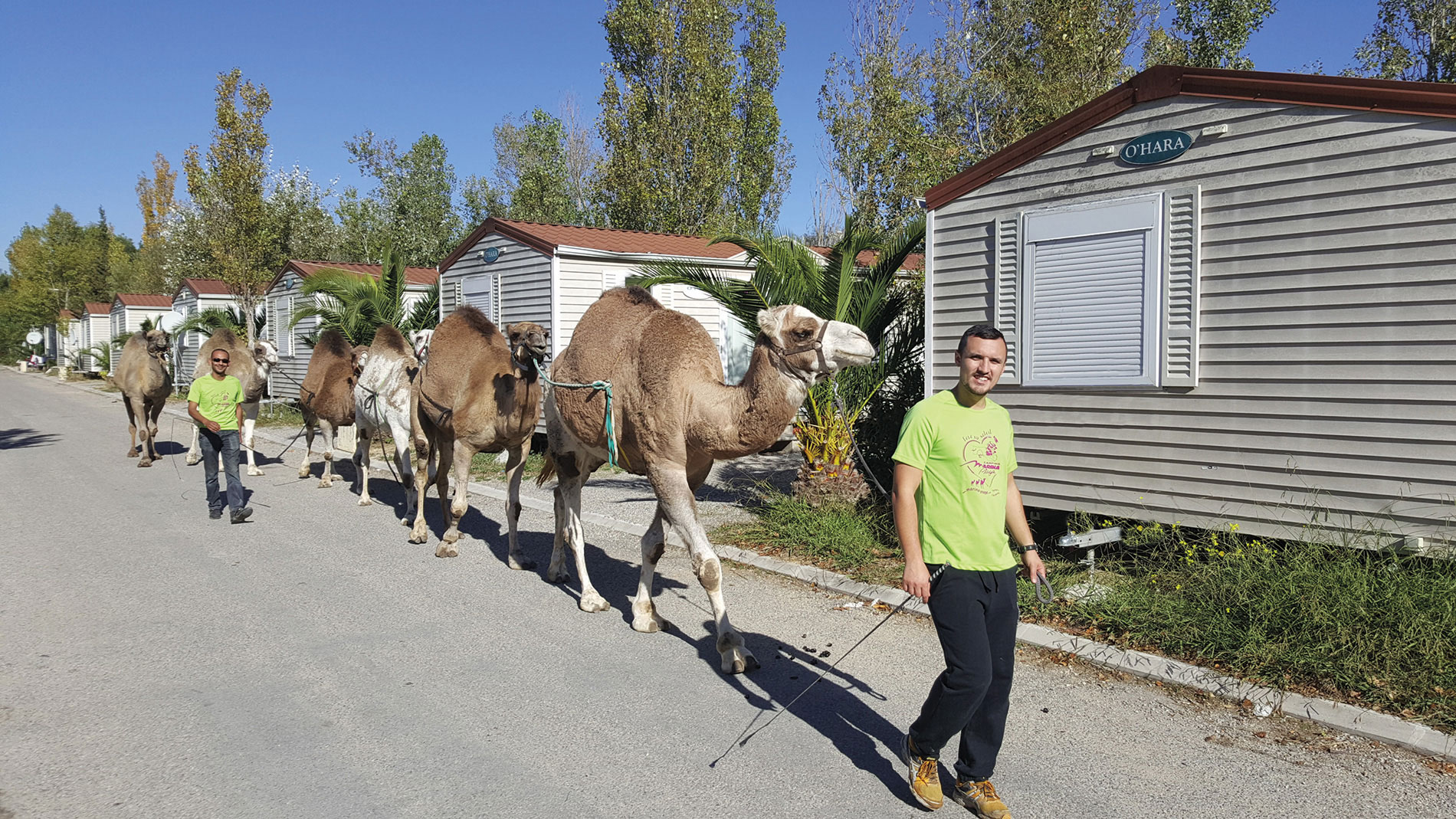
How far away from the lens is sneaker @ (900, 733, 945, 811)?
3756 millimetres

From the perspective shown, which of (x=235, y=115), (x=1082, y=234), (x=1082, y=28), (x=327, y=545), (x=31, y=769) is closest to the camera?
(x=31, y=769)

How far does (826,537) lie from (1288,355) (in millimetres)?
3850

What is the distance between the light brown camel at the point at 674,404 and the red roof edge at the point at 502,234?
26.2 feet

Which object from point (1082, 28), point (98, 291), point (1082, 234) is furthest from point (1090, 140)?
point (98, 291)

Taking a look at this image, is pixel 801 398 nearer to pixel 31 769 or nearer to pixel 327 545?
pixel 31 769

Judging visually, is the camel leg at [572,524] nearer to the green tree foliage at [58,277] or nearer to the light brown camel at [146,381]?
the light brown camel at [146,381]

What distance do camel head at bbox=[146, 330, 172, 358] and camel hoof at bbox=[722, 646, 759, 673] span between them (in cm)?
1313

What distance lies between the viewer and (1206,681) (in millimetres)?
5023

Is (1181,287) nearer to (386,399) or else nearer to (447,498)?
(447,498)

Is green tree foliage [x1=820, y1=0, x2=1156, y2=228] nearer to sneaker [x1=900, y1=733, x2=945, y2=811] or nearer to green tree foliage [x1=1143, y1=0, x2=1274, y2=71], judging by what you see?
green tree foliage [x1=1143, y1=0, x2=1274, y2=71]

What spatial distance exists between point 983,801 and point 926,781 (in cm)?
24

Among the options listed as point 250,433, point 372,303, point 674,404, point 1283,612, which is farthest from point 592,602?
point 372,303

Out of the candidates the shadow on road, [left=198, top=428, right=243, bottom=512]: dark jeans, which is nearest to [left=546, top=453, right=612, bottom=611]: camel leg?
[left=198, top=428, right=243, bottom=512]: dark jeans

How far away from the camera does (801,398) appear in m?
5.00
